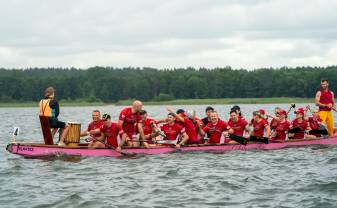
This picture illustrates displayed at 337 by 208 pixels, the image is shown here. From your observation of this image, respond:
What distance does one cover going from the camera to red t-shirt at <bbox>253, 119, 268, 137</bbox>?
2267cm

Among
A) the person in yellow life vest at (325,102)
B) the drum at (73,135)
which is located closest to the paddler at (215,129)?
the person in yellow life vest at (325,102)

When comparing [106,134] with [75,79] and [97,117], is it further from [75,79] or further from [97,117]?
[75,79]

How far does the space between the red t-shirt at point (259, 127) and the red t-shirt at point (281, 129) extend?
77 centimetres

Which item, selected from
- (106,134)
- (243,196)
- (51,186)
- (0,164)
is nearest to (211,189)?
(243,196)

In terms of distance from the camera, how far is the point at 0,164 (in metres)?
20.3

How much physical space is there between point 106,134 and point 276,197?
7.97 metres

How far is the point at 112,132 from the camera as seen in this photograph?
2077 centimetres

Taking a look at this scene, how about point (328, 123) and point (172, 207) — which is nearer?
point (172, 207)

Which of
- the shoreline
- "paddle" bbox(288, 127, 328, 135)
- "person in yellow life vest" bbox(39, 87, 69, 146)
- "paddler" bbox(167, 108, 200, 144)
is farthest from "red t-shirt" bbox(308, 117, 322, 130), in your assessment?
the shoreline

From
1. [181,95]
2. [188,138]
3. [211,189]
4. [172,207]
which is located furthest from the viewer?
[181,95]

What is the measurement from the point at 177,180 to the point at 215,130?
5812mm

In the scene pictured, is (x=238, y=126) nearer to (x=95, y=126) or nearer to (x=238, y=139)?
(x=238, y=139)

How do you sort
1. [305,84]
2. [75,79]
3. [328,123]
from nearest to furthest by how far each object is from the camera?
[328,123] → [305,84] → [75,79]

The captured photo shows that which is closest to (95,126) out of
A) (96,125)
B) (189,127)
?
(96,125)
